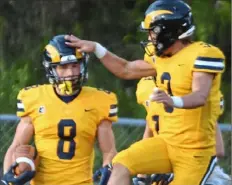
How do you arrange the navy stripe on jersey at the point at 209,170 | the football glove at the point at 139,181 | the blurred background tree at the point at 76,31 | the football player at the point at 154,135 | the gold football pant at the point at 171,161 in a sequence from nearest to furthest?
the gold football pant at the point at 171,161 < the navy stripe on jersey at the point at 209,170 < the football player at the point at 154,135 < the football glove at the point at 139,181 < the blurred background tree at the point at 76,31

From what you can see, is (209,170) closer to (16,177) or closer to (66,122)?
(66,122)

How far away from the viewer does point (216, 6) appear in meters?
11.6

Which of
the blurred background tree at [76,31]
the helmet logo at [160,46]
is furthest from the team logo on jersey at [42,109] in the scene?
the blurred background tree at [76,31]

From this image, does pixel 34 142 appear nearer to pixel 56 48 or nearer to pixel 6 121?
pixel 56 48

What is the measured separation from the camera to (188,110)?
6.86 metres

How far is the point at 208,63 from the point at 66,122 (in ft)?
3.32

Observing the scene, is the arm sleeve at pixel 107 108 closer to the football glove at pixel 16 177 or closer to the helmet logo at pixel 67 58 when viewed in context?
the helmet logo at pixel 67 58

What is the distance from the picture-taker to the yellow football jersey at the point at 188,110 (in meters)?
6.79

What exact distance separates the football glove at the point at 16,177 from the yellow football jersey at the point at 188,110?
846mm

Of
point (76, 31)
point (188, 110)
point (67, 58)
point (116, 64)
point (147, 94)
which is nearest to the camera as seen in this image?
point (188, 110)

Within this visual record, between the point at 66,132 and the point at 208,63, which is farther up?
the point at 208,63

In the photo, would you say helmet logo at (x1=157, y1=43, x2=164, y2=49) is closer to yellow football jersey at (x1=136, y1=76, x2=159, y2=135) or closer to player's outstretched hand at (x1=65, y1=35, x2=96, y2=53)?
player's outstretched hand at (x1=65, y1=35, x2=96, y2=53)

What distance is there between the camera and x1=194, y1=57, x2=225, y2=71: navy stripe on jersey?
22.0ft

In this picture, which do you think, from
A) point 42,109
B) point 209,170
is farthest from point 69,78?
point 209,170
